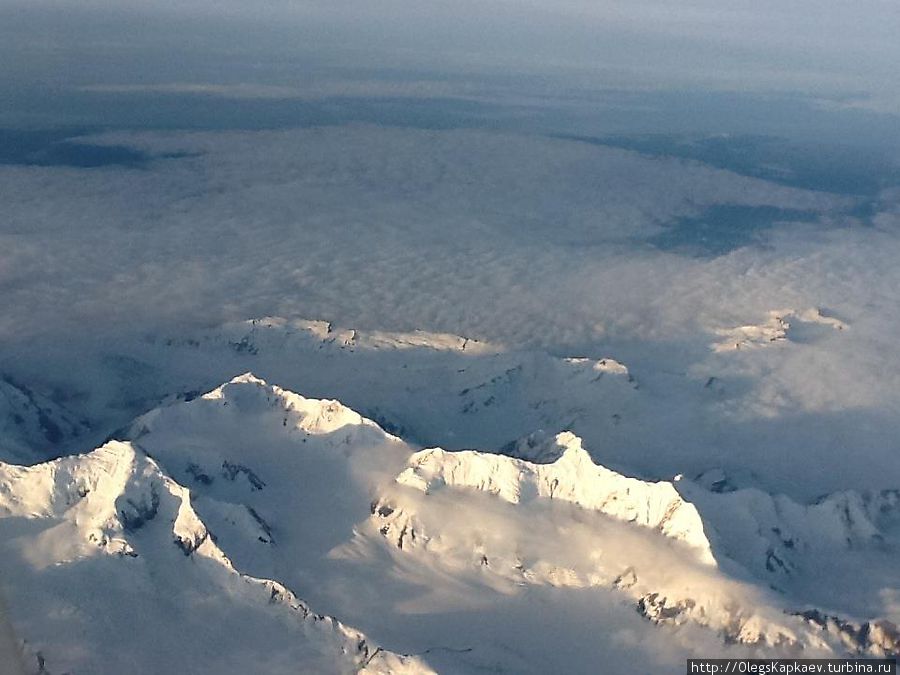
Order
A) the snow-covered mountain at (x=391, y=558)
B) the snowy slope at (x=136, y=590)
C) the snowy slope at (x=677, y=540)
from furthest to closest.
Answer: the snowy slope at (x=677, y=540)
the snow-covered mountain at (x=391, y=558)
the snowy slope at (x=136, y=590)

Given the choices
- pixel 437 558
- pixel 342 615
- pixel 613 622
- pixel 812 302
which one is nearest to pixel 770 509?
pixel 613 622

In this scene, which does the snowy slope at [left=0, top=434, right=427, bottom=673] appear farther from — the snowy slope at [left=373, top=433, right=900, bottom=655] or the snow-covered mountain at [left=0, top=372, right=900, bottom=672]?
the snowy slope at [left=373, top=433, right=900, bottom=655]

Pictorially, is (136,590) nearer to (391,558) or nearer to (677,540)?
(391,558)

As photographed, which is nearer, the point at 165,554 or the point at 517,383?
the point at 165,554

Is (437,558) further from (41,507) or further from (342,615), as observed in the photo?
(41,507)

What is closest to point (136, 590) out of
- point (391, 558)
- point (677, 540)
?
point (391, 558)

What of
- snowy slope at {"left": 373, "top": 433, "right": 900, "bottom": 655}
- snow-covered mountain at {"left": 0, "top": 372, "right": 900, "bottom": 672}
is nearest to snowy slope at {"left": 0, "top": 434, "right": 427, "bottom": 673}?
snow-covered mountain at {"left": 0, "top": 372, "right": 900, "bottom": 672}

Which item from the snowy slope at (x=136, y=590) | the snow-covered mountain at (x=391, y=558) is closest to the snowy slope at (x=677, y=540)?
the snow-covered mountain at (x=391, y=558)

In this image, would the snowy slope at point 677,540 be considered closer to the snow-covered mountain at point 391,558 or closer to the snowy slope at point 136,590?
the snow-covered mountain at point 391,558
